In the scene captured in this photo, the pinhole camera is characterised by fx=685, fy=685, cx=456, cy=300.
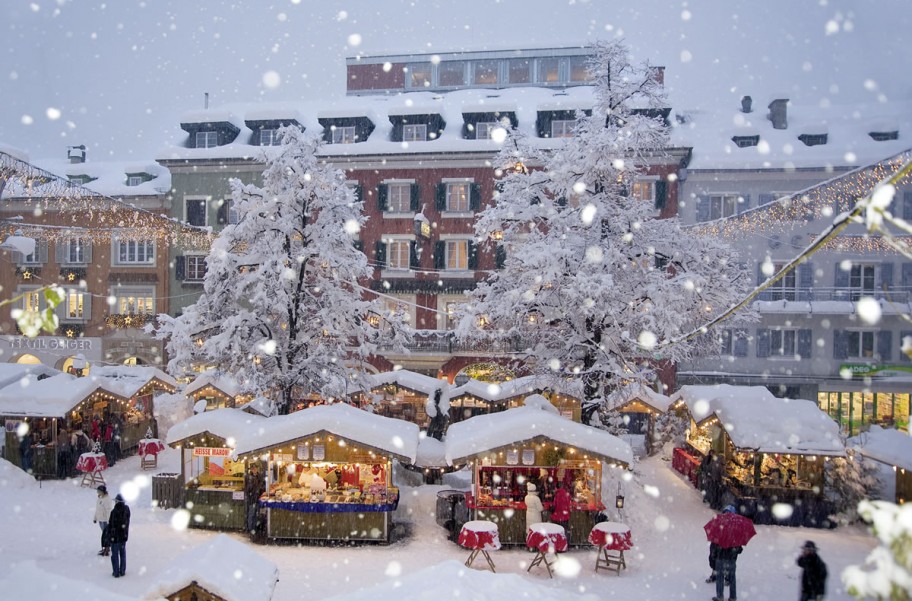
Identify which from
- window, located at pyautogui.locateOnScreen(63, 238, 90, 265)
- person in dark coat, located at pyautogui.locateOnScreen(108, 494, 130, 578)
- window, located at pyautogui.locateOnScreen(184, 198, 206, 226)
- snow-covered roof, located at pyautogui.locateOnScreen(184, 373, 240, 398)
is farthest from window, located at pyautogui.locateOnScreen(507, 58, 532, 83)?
person in dark coat, located at pyautogui.locateOnScreen(108, 494, 130, 578)

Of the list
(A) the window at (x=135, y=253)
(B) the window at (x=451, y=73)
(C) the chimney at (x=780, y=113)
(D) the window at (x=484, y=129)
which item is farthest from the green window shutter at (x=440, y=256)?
(C) the chimney at (x=780, y=113)

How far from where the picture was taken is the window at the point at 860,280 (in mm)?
31359

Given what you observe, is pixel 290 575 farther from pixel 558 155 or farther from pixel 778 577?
pixel 558 155

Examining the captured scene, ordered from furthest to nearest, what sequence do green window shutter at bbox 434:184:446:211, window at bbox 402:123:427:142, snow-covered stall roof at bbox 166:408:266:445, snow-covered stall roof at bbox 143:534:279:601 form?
window at bbox 402:123:427:142, green window shutter at bbox 434:184:446:211, snow-covered stall roof at bbox 166:408:266:445, snow-covered stall roof at bbox 143:534:279:601

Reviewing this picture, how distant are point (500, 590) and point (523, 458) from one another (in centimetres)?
527

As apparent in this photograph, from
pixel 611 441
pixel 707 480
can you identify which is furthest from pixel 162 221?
pixel 707 480

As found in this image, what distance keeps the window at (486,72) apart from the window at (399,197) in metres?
10.4

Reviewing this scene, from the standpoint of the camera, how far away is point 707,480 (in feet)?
62.2

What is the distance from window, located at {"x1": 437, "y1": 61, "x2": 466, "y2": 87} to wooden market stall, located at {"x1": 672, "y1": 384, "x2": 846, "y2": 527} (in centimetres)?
2675

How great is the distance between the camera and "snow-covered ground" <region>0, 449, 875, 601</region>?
10.3 metres

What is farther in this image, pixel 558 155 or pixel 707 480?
pixel 707 480

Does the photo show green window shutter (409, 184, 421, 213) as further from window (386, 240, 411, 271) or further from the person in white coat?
the person in white coat

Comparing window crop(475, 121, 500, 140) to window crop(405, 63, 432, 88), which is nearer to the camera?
window crop(475, 121, 500, 140)

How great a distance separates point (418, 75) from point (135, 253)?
60.1 feet
